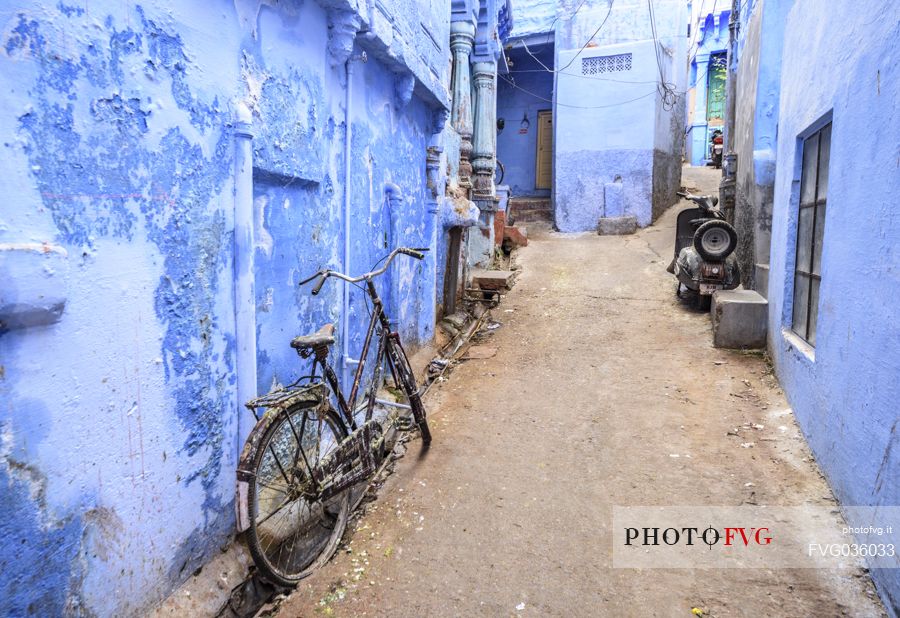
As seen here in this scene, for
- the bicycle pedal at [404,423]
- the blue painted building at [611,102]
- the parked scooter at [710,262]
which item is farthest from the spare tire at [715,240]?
the blue painted building at [611,102]

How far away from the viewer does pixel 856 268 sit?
2.83 meters

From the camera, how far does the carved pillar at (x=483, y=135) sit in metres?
9.70

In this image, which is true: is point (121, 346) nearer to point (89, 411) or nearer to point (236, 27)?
point (89, 411)

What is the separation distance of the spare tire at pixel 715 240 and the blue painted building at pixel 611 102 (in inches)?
224

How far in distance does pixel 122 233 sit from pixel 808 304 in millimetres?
4302

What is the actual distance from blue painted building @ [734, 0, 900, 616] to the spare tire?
164 centimetres

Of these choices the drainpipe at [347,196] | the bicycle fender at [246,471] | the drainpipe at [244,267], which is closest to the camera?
the bicycle fender at [246,471]

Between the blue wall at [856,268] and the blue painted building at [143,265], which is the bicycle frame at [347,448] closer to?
the blue painted building at [143,265]

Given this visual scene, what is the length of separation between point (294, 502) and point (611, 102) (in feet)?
40.7

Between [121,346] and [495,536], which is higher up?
[121,346]

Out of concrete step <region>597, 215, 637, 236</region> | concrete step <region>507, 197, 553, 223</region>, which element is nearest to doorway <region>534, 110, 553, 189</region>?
concrete step <region>507, 197, 553, 223</region>

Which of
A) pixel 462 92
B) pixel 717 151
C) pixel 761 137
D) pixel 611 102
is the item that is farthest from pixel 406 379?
pixel 717 151

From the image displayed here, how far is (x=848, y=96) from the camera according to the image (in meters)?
3.02

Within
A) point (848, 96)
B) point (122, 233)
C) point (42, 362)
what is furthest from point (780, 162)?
point (42, 362)
